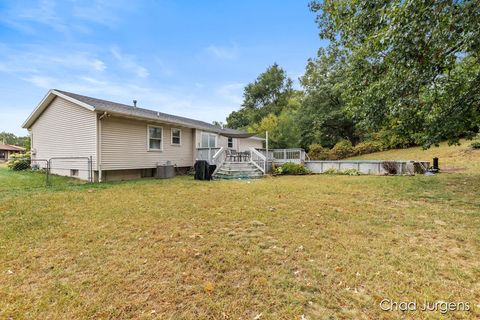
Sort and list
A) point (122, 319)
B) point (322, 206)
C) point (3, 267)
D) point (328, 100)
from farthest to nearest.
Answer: point (328, 100), point (322, 206), point (3, 267), point (122, 319)

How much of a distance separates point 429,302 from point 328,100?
78.3 feet

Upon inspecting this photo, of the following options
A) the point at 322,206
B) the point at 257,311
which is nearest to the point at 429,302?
the point at 257,311

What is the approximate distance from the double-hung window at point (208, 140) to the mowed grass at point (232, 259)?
9.41 meters

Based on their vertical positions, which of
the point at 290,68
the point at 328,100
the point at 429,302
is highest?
the point at 290,68

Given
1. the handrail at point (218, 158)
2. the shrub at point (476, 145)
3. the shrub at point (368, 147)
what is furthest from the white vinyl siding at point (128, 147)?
the shrub at point (476, 145)

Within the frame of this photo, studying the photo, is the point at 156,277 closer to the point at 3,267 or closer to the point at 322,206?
the point at 3,267

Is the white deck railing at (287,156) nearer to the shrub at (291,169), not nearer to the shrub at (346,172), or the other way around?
the shrub at (291,169)

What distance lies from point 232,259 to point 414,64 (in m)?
6.22

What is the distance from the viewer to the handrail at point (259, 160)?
13055 mm

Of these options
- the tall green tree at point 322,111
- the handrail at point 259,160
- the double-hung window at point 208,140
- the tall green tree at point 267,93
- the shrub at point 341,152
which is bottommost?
the handrail at point 259,160

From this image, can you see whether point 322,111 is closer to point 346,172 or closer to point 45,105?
point 346,172

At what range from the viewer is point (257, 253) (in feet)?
10.2

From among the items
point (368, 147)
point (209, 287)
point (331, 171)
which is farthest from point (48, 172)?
point (368, 147)

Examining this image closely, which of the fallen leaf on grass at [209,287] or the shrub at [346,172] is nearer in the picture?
the fallen leaf on grass at [209,287]
